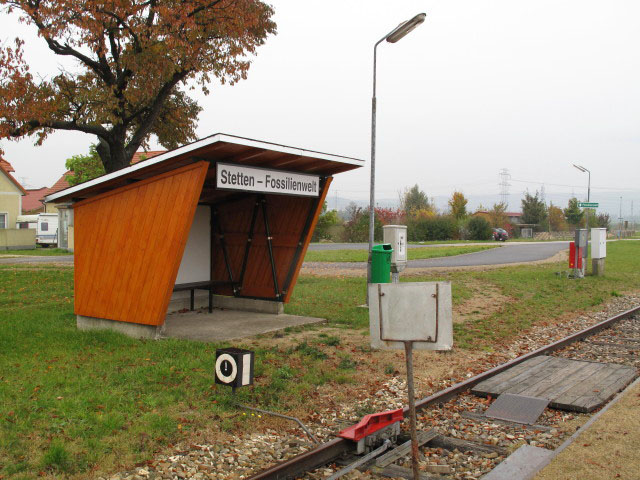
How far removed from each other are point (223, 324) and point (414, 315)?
6.85 meters

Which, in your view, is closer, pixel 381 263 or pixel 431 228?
pixel 381 263

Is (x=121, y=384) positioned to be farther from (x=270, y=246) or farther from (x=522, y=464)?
(x=270, y=246)

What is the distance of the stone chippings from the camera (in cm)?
479

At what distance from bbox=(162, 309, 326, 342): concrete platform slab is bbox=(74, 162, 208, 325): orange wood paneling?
2.87 feet

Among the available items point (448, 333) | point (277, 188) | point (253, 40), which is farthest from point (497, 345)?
point (253, 40)

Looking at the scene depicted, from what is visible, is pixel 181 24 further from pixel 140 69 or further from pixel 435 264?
pixel 435 264

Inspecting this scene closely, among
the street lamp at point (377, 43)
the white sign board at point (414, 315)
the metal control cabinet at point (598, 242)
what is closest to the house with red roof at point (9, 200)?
the street lamp at point (377, 43)

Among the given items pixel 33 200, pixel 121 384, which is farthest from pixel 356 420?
pixel 33 200

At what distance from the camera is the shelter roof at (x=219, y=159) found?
27.6 ft

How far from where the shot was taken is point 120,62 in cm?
1652

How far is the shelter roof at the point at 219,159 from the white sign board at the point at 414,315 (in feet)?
14.6

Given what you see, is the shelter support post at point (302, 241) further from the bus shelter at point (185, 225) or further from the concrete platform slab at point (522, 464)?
the concrete platform slab at point (522, 464)

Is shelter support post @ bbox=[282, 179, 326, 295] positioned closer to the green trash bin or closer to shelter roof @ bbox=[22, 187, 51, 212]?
the green trash bin

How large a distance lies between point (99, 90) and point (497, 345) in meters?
12.8
